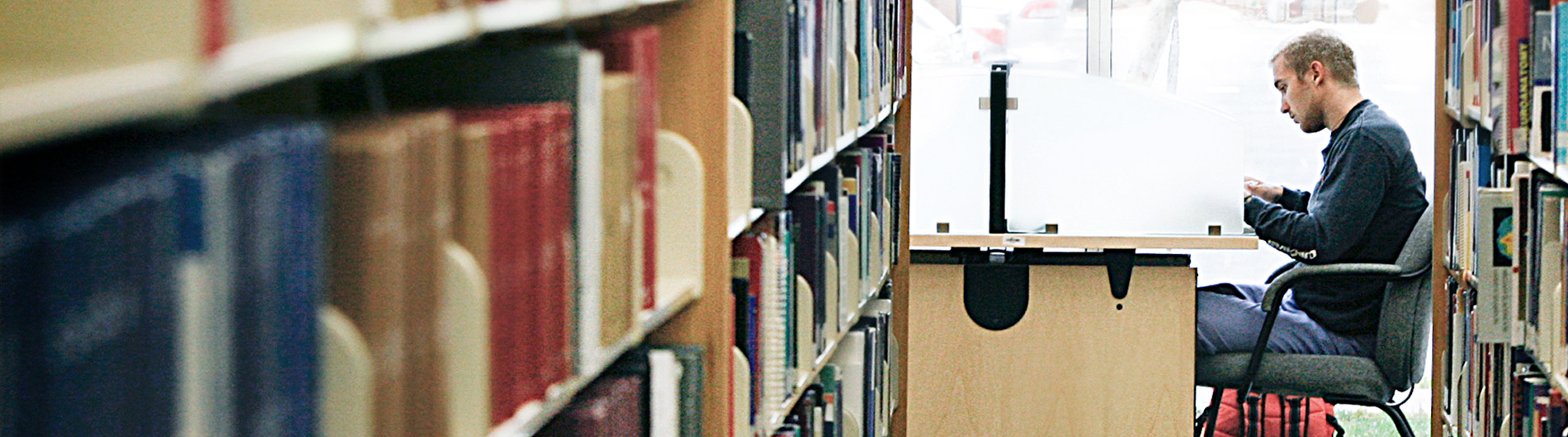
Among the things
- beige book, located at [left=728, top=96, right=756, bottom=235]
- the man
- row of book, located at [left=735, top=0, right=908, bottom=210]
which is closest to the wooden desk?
the man

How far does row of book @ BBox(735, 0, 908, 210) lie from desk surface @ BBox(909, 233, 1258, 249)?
42.1 inches

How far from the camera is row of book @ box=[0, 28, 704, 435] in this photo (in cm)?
49

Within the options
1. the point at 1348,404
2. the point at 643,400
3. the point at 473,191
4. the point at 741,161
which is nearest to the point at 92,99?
the point at 473,191

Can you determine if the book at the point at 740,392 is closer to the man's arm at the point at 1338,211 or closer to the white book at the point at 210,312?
the white book at the point at 210,312

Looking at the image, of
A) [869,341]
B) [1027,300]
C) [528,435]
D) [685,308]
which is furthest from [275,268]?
[1027,300]

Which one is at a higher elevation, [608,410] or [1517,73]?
[1517,73]

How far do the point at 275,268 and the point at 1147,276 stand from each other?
320 centimetres

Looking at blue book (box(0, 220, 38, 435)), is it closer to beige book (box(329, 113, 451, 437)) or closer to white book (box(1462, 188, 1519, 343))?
beige book (box(329, 113, 451, 437))

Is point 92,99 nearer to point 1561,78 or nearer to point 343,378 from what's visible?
point 343,378

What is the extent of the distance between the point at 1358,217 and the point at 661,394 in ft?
8.45

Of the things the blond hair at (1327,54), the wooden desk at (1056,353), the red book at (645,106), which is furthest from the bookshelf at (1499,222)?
the red book at (645,106)

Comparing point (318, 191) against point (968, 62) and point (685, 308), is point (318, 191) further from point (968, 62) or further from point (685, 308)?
point (968, 62)

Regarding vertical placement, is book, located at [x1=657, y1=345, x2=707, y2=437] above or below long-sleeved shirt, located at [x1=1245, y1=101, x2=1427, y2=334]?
below

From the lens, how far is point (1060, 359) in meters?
3.65
